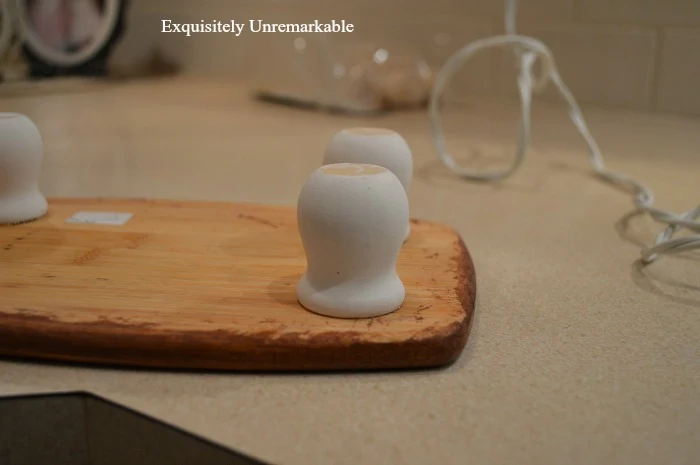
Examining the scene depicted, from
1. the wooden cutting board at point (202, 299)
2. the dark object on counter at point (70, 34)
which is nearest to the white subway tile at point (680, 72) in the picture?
the wooden cutting board at point (202, 299)

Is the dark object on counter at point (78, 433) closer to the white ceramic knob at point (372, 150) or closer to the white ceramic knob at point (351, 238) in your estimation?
the white ceramic knob at point (351, 238)

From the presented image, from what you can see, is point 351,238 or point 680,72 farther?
point 680,72

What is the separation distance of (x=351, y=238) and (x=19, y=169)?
312mm

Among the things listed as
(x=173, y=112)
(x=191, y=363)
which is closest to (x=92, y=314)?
(x=191, y=363)

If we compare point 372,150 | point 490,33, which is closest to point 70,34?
point 490,33

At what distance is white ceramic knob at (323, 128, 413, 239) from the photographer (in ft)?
1.73

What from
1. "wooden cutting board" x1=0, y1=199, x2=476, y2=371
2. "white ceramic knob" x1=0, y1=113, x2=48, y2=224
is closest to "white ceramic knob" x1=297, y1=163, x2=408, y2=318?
"wooden cutting board" x1=0, y1=199, x2=476, y2=371

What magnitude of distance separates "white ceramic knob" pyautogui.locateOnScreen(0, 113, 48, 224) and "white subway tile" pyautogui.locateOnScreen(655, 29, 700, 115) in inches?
37.5

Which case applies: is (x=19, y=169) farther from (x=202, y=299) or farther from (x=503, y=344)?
→ (x=503, y=344)

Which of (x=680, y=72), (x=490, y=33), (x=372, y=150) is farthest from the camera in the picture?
(x=490, y=33)

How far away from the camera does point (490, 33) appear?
1270 mm

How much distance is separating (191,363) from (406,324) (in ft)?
0.41

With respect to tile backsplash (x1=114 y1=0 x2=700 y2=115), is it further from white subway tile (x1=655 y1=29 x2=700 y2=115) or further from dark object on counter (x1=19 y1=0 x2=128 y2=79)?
dark object on counter (x1=19 y1=0 x2=128 y2=79)

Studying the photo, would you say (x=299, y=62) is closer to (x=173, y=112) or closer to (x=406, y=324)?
(x=173, y=112)
